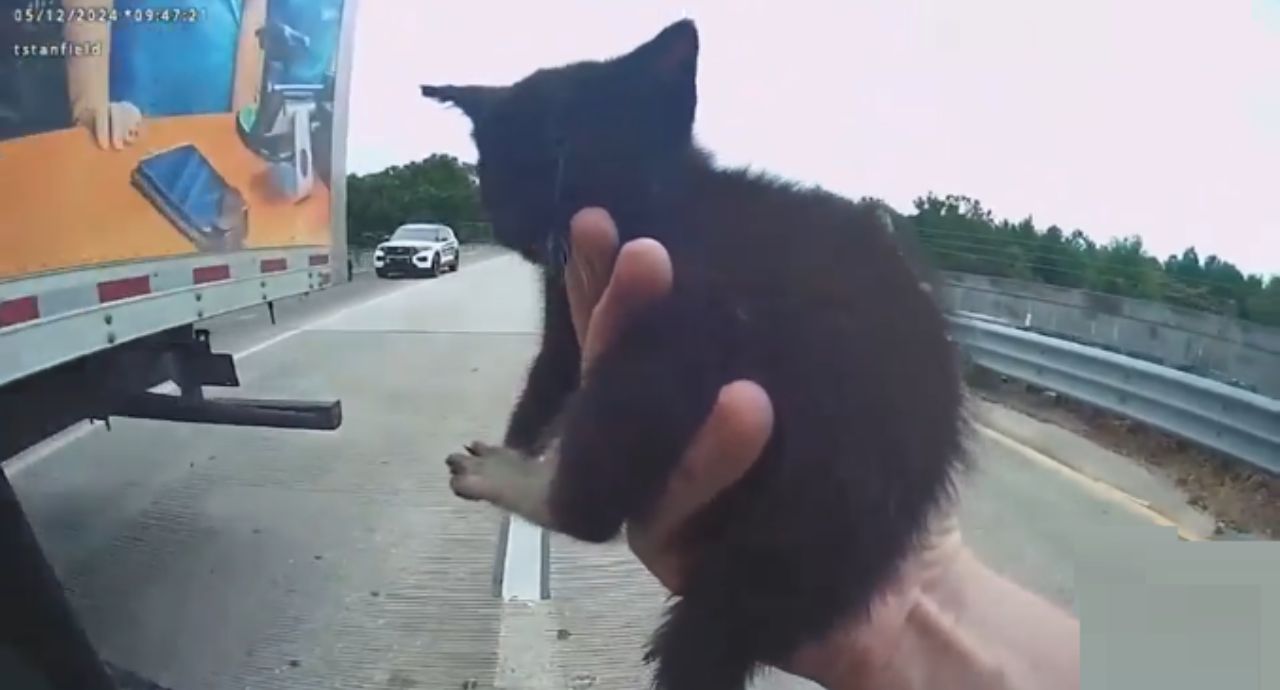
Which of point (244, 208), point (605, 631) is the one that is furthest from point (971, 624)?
point (244, 208)

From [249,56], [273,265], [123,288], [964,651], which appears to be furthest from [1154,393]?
[123,288]

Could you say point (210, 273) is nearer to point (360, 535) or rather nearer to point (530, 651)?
point (360, 535)

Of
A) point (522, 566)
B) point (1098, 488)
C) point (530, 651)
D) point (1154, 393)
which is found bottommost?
point (530, 651)

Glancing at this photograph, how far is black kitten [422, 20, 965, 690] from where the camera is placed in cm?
78

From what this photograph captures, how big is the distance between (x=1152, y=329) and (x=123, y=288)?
1.32m

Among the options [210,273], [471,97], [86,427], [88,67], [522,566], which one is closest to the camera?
[471,97]

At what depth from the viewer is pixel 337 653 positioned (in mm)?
1512

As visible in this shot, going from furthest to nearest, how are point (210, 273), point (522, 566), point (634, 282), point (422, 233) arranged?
point (210, 273) < point (522, 566) < point (422, 233) < point (634, 282)

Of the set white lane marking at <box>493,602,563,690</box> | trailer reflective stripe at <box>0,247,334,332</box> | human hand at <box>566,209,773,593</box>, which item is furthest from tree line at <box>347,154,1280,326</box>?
white lane marking at <box>493,602,563,690</box>

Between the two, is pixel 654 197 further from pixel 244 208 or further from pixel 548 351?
pixel 244 208

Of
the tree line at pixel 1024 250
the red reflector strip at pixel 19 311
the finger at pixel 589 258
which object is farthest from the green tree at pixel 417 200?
the red reflector strip at pixel 19 311

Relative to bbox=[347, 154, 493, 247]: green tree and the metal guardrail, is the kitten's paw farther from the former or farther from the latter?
the metal guardrail

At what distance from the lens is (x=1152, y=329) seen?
1.24m

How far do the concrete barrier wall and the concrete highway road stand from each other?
16cm
